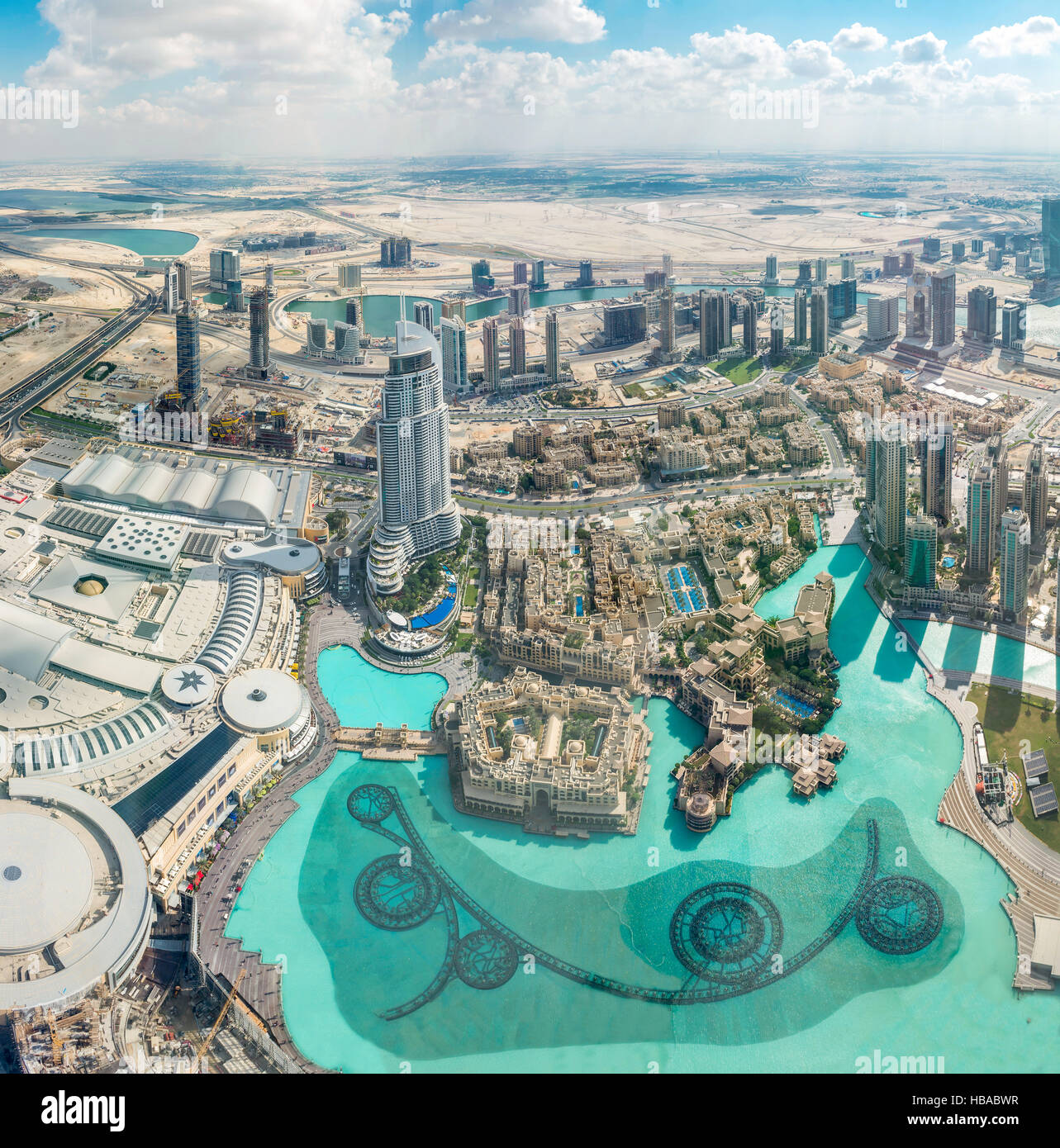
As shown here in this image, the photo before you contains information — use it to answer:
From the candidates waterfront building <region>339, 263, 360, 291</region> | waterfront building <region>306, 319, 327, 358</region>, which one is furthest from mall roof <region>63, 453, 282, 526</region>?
waterfront building <region>339, 263, 360, 291</region>

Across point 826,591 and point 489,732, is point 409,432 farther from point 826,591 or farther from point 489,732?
point 826,591

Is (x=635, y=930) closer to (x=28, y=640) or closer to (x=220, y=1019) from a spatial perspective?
(x=220, y=1019)

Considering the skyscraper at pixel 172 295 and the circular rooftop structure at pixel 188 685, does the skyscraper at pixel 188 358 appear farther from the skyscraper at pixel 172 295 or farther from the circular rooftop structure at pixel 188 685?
the circular rooftop structure at pixel 188 685

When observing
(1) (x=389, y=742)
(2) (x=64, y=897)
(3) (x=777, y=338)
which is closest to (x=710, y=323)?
(3) (x=777, y=338)

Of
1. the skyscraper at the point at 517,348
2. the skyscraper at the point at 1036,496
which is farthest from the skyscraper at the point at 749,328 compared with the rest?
the skyscraper at the point at 1036,496

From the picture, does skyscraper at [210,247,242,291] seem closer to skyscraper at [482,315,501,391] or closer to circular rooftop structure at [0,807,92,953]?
skyscraper at [482,315,501,391]

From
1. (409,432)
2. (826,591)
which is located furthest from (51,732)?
(826,591)
